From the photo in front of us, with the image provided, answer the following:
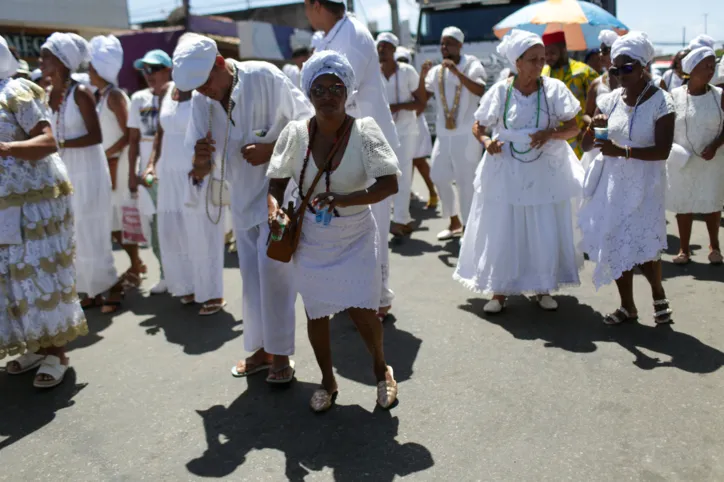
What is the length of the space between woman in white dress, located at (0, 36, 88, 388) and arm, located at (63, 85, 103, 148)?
1.13 metres

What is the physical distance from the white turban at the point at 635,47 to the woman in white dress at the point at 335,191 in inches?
84.1

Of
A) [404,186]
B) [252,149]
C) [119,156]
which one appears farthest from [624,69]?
[119,156]

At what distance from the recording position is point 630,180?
4906 mm

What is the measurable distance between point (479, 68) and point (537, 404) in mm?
5044

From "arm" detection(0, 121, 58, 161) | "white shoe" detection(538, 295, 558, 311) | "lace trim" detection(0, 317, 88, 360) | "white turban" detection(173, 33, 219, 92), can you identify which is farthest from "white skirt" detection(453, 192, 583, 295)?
"arm" detection(0, 121, 58, 161)

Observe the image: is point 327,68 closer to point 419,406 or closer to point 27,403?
point 419,406

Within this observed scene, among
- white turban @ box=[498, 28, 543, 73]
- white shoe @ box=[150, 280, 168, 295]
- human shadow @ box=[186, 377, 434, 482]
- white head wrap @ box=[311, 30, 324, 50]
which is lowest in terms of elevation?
white shoe @ box=[150, 280, 168, 295]

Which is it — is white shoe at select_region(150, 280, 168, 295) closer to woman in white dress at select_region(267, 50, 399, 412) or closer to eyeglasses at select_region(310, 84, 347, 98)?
woman in white dress at select_region(267, 50, 399, 412)

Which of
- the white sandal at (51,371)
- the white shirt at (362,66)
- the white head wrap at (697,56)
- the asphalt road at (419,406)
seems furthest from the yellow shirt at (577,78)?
the white sandal at (51,371)

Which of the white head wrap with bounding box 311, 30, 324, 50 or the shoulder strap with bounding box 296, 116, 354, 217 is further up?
the white head wrap with bounding box 311, 30, 324, 50

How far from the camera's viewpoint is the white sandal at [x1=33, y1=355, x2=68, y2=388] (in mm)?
4520

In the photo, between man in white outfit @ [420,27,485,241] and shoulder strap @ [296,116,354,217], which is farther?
man in white outfit @ [420,27,485,241]

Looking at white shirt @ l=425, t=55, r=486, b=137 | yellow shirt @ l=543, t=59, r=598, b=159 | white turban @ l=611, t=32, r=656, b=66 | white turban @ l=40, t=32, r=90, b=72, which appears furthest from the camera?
white shirt @ l=425, t=55, r=486, b=137

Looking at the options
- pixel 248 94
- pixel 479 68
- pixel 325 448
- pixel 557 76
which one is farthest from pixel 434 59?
pixel 325 448
